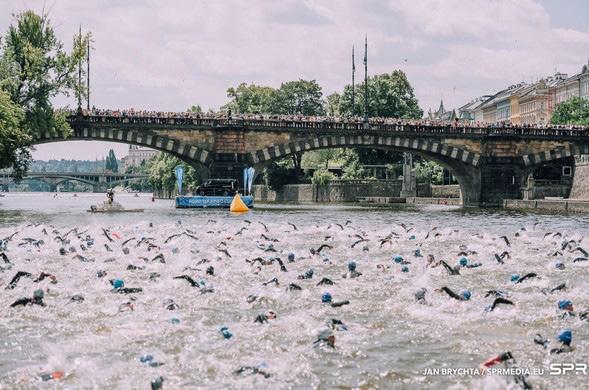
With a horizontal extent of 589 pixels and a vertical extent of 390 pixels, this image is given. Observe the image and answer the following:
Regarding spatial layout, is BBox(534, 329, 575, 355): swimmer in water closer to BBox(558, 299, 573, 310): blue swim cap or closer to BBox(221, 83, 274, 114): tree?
BBox(558, 299, 573, 310): blue swim cap

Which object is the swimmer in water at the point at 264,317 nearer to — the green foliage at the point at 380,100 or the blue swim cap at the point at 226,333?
the blue swim cap at the point at 226,333

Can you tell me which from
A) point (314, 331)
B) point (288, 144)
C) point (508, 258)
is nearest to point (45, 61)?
point (288, 144)

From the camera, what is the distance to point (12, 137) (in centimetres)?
7056

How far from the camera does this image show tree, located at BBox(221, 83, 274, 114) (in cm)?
15975

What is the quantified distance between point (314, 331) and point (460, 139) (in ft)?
261

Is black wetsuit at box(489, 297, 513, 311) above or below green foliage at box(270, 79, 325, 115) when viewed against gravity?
below

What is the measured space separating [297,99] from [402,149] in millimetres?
67175

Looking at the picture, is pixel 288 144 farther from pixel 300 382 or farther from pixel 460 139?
pixel 300 382

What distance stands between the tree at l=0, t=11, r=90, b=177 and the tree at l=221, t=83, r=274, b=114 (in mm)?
77121

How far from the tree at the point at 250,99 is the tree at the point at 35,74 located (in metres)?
77.1

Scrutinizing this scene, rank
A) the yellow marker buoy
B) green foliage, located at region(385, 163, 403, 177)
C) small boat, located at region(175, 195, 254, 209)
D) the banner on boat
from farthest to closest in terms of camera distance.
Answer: green foliage, located at region(385, 163, 403, 177) → the banner on boat → small boat, located at region(175, 195, 254, 209) → the yellow marker buoy

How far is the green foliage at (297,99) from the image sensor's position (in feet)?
518

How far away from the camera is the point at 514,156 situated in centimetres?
9462

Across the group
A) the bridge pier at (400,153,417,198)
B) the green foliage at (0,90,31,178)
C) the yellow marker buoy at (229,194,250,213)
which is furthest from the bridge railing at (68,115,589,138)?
the bridge pier at (400,153,417,198)
